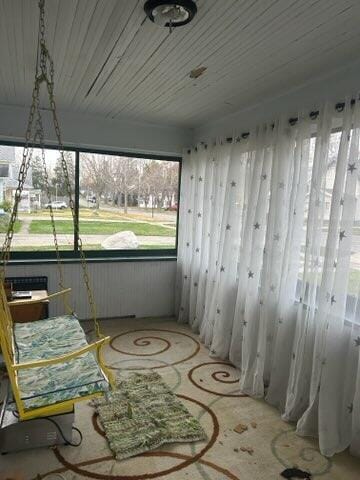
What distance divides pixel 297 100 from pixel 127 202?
238 centimetres

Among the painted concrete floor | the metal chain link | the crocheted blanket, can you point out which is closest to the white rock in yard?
the metal chain link

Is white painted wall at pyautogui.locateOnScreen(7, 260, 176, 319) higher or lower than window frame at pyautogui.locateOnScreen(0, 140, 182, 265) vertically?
lower

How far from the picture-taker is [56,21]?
1860mm

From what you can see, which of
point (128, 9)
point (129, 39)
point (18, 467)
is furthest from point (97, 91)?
point (18, 467)

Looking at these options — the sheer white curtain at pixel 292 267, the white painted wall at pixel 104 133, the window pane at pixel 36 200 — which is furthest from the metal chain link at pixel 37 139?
the sheer white curtain at pixel 292 267

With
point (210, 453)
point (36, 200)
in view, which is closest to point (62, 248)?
point (36, 200)

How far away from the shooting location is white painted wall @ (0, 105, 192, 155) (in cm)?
370

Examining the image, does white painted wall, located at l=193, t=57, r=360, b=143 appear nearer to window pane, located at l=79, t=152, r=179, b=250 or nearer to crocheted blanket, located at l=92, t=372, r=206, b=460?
window pane, located at l=79, t=152, r=179, b=250

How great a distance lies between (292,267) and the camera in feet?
8.45

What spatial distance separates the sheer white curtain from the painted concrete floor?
129 mm

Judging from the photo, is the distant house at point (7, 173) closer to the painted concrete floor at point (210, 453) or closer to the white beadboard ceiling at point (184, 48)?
the white beadboard ceiling at point (184, 48)

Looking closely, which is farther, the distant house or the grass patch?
the grass patch

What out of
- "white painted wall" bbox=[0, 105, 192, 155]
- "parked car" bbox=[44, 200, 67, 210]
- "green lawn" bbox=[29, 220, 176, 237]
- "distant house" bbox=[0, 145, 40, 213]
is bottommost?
"green lawn" bbox=[29, 220, 176, 237]

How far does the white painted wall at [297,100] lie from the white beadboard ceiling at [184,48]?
6 centimetres
